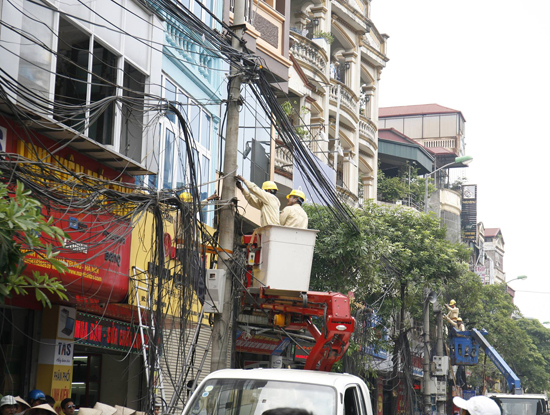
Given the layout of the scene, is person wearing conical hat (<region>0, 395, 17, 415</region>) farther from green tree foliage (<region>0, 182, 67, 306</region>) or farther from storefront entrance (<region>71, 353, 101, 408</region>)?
storefront entrance (<region>71, 353, 101, 408</region>)

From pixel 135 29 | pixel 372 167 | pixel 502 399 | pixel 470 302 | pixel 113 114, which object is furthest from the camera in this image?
pixel 372 167

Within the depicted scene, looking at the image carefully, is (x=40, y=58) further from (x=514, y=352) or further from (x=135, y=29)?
(x=514, y=352)

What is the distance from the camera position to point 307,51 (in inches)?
1141

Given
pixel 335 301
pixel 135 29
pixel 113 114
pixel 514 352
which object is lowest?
pixel 514 352

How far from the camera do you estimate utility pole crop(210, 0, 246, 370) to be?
1134 centimetres

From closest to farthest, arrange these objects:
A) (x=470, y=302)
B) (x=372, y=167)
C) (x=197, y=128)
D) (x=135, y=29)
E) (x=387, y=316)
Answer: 1. (x=135, y=29)
2. (x=197, y=128)
3. (x=387, y=316)
4. (x=470, y=302)
5. (x=372, y=167)

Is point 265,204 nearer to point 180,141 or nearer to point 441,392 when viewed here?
point 180,141

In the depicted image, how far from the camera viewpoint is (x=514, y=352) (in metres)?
45.3

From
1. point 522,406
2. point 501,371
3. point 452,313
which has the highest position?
point 452,313

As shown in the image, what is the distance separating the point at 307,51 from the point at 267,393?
22.7 metres

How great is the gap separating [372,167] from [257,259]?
2726cm

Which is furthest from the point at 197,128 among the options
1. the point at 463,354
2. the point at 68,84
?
the point at 463,354

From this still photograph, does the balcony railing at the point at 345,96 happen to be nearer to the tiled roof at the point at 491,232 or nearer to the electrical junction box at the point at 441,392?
the electrical junction box at the point at 441,392

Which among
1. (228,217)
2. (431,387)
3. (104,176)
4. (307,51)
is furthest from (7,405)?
(307,51)
